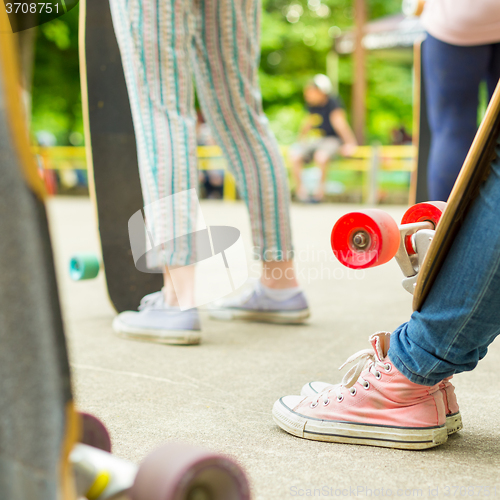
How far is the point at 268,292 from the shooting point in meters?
2.02

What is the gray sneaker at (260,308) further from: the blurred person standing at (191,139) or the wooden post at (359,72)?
the wooden post at (359,72)

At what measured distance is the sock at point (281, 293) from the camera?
1999 millimetres

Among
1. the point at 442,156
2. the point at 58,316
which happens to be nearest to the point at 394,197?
the point at 442,156

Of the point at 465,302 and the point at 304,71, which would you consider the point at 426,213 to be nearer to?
the point at 465,302

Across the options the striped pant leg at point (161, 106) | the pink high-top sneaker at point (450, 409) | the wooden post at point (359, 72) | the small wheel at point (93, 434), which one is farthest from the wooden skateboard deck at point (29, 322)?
the wooden post at point (359, 72)

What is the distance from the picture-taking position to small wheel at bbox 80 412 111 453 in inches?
29.2

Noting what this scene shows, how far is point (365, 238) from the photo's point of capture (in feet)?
3.00

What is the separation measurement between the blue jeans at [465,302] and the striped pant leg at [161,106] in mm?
911

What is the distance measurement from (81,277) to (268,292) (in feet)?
2.25

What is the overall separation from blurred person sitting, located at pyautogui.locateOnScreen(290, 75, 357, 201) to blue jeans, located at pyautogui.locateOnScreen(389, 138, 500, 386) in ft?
24.3

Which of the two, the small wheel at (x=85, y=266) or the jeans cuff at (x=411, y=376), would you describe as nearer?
the jeans cuff at (x=411, y=376)

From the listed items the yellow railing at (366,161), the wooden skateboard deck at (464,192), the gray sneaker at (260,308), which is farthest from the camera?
the yellow railing at (366,161)

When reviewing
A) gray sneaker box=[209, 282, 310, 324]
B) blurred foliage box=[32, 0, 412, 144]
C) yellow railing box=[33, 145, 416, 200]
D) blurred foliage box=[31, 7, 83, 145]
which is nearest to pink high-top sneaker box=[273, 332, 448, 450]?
gray sneaker box=[209, 282, 310, 324]

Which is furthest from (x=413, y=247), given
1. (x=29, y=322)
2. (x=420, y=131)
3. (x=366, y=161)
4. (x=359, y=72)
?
(x=359, y=72)
